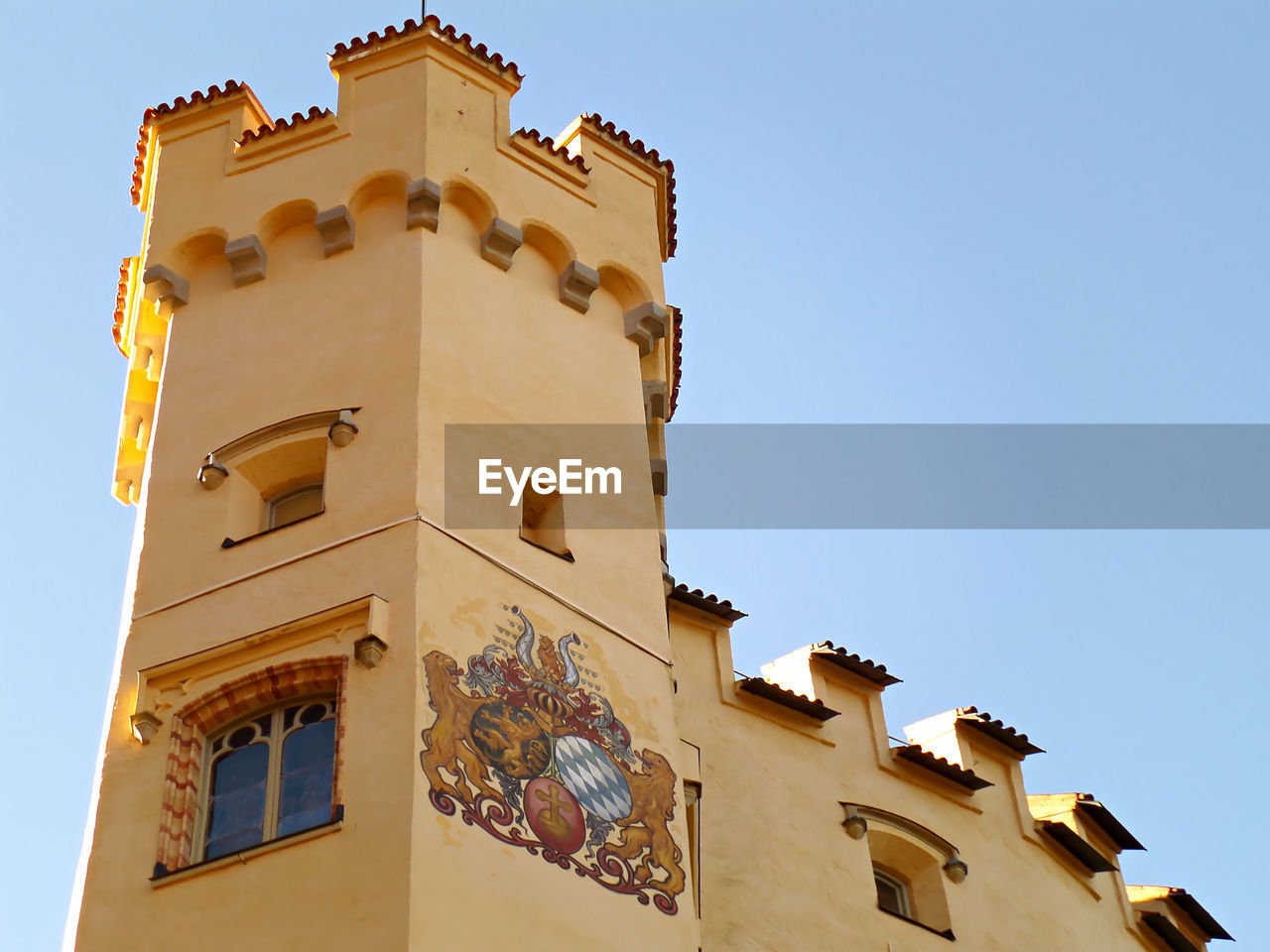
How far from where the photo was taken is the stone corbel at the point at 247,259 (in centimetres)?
1989

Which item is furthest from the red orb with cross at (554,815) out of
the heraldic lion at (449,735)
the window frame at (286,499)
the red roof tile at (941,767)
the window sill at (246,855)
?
the red roof tile at (941,767)

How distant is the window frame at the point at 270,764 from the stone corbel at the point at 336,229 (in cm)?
503

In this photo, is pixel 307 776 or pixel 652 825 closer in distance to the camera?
pixel 307 776

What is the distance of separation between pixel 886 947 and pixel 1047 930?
2268 mm

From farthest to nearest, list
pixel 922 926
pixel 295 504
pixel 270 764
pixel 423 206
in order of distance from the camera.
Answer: pixel 423 206 → pixel 922 926 → pixel 295 504 → pixel 270 764

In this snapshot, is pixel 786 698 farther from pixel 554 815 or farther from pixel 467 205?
pixel 467 205

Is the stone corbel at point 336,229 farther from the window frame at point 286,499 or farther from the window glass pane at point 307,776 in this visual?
the window glass pane at point 307,776

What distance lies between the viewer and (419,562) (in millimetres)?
16438

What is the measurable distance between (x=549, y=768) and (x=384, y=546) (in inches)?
84.0

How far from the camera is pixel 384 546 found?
16688 mm

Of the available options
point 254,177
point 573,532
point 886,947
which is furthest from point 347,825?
point 254,177

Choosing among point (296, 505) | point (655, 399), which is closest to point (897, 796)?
point (655, 399)

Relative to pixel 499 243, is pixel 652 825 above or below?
below

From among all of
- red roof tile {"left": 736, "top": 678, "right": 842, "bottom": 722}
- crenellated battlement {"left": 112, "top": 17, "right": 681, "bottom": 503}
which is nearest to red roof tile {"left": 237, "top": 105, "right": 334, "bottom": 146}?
crenellated battlement {"left": 112, "top": 17, "right": 681, "bottom": 503}
